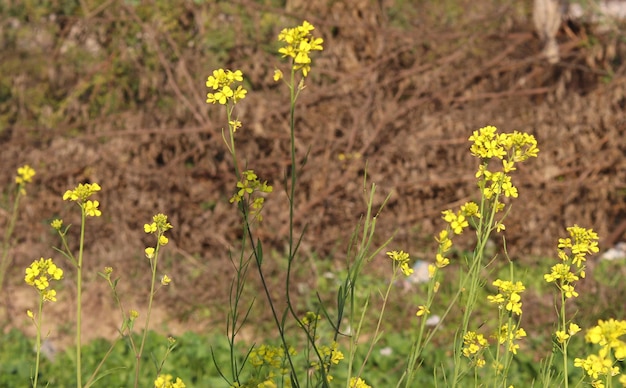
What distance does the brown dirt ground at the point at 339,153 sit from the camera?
5762 millimetres

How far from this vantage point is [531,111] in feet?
19.4

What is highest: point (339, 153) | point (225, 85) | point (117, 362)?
point (225, 85)

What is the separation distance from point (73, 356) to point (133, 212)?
1440 millimetres

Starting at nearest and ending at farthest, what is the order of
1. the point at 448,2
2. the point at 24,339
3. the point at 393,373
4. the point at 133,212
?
the point at 393,373
the point at 24,339
the point at 133,212
the point at 448,2

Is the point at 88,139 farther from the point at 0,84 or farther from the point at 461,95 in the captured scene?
the point at 461,95

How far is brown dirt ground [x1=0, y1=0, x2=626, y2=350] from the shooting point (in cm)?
576

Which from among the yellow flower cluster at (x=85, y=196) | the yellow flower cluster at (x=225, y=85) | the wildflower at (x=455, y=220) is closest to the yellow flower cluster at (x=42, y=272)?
the yellow flower cluster at (x=85, y=196)

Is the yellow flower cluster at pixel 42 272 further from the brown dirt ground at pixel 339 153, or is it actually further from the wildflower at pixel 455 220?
the brown dirt ground at pixel 339 153

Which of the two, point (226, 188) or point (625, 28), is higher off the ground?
point (625, 28)

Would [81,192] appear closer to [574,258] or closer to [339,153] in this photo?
[574,258]

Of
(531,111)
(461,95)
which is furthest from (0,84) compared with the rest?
(531,111)

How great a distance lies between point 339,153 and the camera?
581 centimetres

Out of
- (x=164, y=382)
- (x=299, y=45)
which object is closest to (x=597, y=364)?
(x=299, y=45)

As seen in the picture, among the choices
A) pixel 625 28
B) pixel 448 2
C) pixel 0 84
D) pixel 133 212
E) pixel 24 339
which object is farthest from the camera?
pixel 448 2
